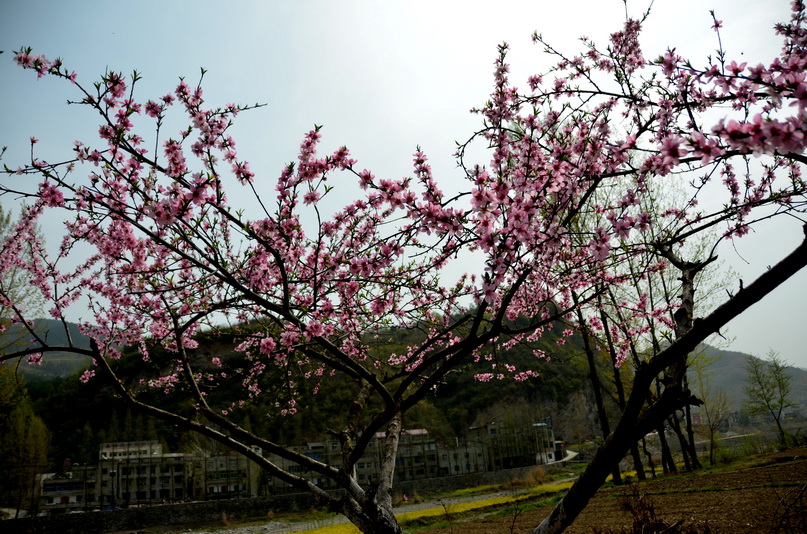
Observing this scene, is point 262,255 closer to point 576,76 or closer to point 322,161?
point 322,161

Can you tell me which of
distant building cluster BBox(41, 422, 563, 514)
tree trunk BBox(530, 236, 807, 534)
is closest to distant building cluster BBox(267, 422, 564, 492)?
distant building cluster BBox(41, 422, 563, 514)

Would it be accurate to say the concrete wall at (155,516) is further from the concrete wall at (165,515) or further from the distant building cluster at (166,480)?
the distant building cluster at (166,480)

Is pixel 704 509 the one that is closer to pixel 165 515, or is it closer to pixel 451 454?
pixel 165 515

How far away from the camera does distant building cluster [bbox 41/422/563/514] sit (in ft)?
80.8

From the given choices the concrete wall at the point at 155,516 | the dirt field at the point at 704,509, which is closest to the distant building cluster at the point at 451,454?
the concrete wall at the point at 155,516

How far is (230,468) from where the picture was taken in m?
28.3

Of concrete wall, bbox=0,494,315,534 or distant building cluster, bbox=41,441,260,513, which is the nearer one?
concrete wall, bbox=0,494,315,534

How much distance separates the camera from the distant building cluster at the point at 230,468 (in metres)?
24.6

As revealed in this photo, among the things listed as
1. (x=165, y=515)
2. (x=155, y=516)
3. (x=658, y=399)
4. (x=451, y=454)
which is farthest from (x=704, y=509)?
(x=451, y=454)

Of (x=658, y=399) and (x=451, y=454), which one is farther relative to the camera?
(x=451, y=454)

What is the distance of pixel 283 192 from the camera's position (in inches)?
178

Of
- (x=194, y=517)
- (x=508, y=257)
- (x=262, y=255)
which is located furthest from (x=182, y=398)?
(x=508, y=257)

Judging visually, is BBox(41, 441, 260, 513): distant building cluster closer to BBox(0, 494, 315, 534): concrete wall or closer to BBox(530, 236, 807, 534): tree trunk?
BBox(0, 494, 315, 534): concrete wall

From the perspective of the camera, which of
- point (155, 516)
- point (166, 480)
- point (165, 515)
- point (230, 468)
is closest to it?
point (155, 516)
